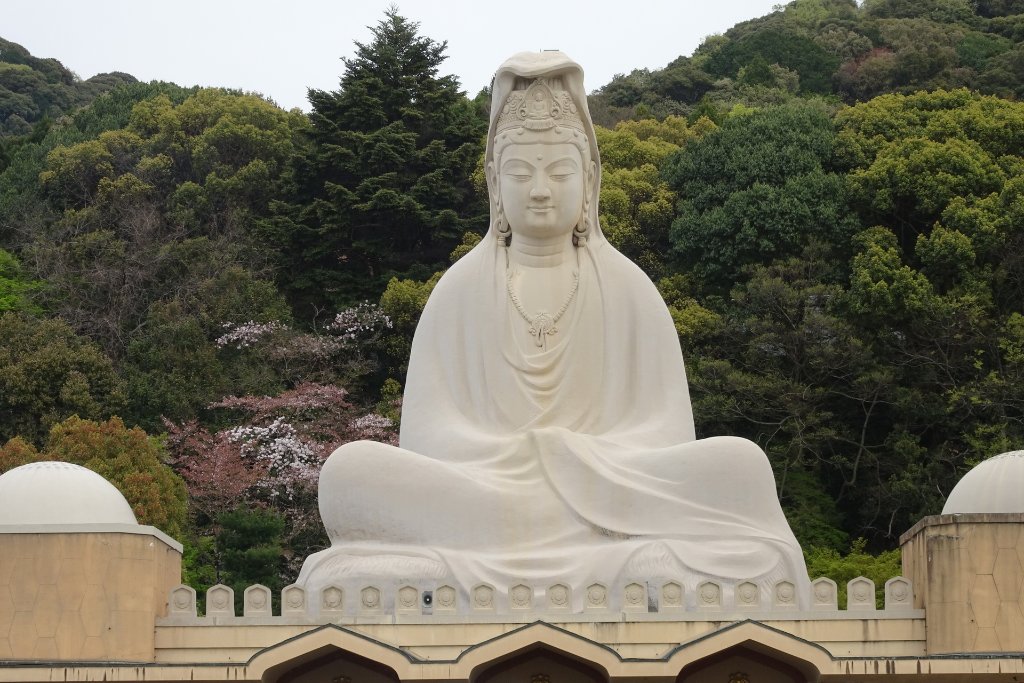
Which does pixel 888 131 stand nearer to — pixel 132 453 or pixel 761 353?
pixel 761 353

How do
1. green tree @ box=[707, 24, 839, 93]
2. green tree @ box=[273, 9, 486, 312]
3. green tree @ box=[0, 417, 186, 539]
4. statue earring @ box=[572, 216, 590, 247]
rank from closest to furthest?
1. statue earring @ box=[572, 216, 590, 247]
2. green tree @ box=[0, 417, 186, 539]
3. green tree @ box=[273, 9, 486, 312]
4. green tree @ box=[707, 24, 839, 93]

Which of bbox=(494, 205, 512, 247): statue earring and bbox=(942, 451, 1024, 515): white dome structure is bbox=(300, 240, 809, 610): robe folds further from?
bbox=(942, 451, 1024, 515): white dome structure

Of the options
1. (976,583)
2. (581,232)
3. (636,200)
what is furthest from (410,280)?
(976,583)

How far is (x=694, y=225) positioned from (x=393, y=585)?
15.7m

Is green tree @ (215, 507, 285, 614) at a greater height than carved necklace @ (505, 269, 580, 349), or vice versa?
carved necklace @ (505, 269, 580, 349)

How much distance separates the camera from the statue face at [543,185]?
1695 cm

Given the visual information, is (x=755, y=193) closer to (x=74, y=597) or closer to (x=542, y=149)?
(x=542, y=149)

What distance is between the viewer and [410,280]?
30.2m

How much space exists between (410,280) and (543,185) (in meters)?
13.4

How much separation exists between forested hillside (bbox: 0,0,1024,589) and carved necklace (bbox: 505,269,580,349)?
6.08 metres

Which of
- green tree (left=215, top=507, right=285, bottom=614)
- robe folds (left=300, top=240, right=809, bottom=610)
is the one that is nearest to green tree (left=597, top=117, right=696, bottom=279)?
green tree (left=215, top=507, right=285, bottom=614)

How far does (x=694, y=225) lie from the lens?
98.3ft

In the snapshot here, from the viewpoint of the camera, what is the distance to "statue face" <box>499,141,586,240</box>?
16953 mm

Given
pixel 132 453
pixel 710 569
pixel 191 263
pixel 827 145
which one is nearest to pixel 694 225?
pixel 827 145
